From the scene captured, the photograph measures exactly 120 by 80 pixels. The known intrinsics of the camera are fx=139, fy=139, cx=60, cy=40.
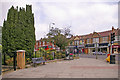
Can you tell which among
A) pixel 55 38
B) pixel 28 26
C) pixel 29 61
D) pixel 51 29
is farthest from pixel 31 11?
pixel 51 29

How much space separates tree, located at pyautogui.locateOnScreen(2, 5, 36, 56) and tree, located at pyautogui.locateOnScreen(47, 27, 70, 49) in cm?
974

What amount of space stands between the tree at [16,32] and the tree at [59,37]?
9.74m

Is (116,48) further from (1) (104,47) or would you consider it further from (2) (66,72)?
(2) (66,72)

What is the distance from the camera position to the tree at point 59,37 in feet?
75.4

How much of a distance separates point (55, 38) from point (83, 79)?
55.6 ft

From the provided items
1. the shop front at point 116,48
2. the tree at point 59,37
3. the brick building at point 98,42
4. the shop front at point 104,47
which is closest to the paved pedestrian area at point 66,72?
the tree at point 59,37

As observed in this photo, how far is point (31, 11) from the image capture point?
14.4m

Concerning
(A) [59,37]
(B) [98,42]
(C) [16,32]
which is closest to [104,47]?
(B) [98,42]

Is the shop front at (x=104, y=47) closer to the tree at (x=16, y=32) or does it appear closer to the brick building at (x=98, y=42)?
the brick building at (x=98, y=42)

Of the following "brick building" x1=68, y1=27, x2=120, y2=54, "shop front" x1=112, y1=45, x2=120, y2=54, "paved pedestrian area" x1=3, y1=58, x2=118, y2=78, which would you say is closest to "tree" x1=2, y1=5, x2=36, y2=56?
"paved pedestrian area" x1=3, y1=58, x2=118, y2=78

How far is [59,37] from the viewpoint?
23.0m

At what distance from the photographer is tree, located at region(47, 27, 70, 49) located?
23.0 m

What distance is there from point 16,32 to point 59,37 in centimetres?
1125

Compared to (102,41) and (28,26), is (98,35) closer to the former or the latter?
(102,41)
